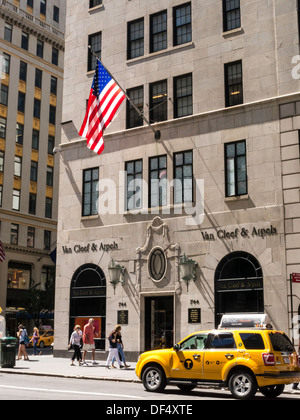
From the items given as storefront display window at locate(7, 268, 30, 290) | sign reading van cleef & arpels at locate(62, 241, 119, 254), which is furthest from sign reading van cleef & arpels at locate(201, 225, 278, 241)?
storefront display window at locate(7, 268, 30, 290)

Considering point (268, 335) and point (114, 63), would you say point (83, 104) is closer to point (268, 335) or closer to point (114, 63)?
point (114, 63)

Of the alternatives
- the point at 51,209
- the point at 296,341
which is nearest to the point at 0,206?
the point at 51,209

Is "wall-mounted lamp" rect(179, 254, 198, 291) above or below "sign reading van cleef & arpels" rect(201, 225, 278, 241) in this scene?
below

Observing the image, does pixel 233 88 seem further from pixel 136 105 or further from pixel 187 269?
pixel 187 269

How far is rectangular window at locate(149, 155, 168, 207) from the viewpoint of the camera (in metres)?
25.8

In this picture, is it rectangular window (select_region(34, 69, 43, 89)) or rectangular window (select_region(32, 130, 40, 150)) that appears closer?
rectangular window (select_region(32, 130, 40, 150))

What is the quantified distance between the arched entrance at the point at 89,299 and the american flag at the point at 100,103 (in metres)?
7.16

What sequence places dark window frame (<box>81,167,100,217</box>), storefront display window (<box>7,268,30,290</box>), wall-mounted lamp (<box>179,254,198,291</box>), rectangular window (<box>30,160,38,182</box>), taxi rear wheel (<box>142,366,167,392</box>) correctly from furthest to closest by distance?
rectangular window (<box>30,160,38,182</box>) → storefront display window (<box>7,268,30,290</box>) → dark window frame (<box>81,167,100,217</box>) → wall-mounted lamp (<box>179,254,198,291</box>) → taxi rear wheel (<box>142,366,167,392</box>)

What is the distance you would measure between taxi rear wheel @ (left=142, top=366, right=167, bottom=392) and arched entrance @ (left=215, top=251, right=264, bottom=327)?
8.35 meters

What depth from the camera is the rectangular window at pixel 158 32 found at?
27341 millimetres

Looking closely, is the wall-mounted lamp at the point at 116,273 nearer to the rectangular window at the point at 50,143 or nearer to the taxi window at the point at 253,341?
the taxi window at the point at 253,341

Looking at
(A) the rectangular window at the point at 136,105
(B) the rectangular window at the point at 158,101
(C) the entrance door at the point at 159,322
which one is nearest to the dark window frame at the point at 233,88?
(B) the rectangular window at the point at 158,101

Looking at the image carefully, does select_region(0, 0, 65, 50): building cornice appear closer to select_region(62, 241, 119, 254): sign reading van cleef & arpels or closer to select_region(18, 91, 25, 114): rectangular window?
select_region(18, 91, 25, 114): rectangular window

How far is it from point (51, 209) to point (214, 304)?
43472 millimetres
